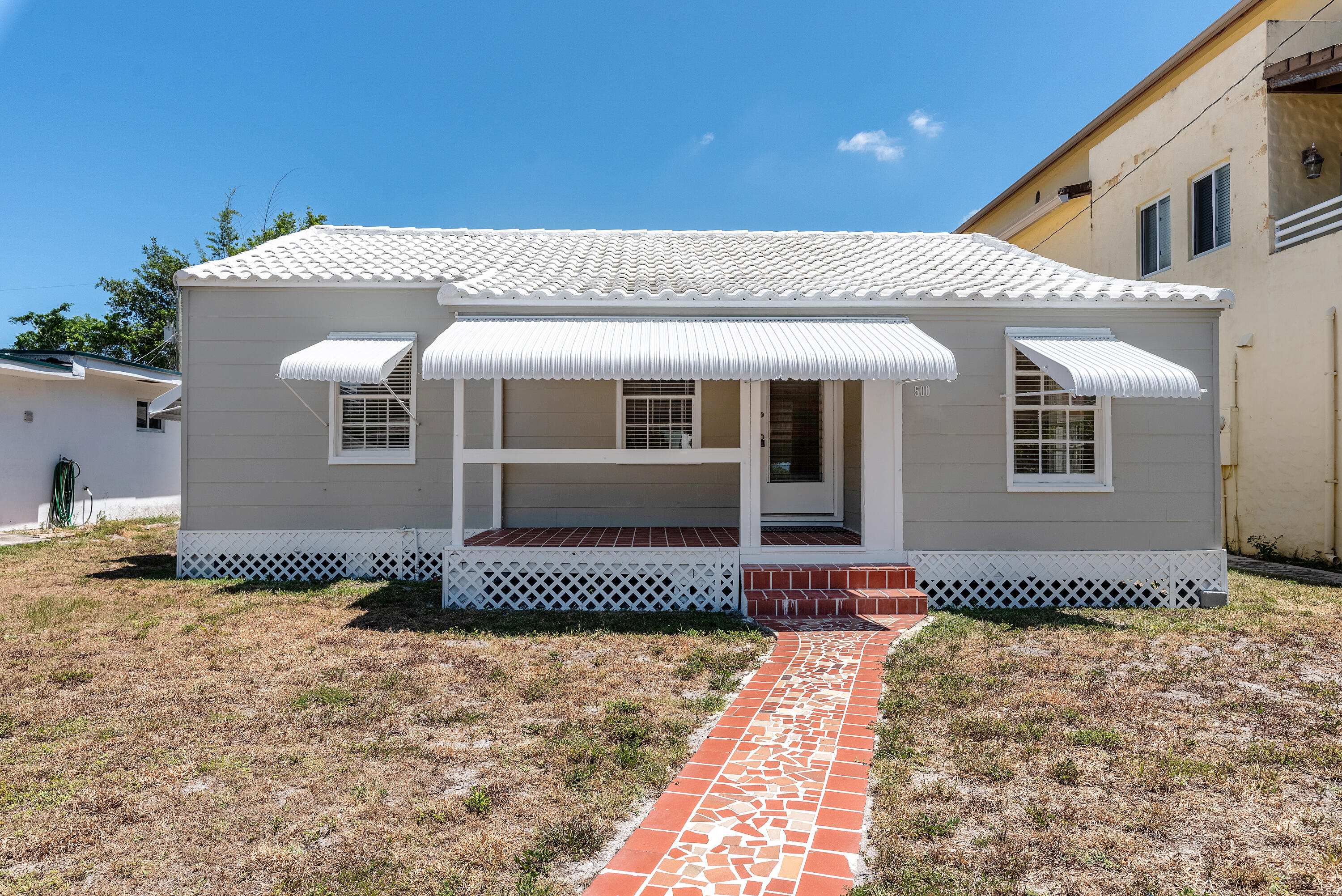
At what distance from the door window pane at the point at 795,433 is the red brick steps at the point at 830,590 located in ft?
7.86

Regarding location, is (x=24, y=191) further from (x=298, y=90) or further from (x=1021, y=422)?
(x=1021, y=422)

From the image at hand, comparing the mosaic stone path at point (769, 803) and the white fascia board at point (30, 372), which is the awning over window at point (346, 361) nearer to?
the mosaic stone path at point (769, 803)

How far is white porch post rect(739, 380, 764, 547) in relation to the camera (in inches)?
337

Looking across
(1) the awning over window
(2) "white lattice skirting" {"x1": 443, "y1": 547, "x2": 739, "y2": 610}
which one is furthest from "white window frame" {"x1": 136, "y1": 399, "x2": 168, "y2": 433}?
(2) "white lattice skirting" {"x1": 443, "y1": 547, "x2": 739, "y2": 610}

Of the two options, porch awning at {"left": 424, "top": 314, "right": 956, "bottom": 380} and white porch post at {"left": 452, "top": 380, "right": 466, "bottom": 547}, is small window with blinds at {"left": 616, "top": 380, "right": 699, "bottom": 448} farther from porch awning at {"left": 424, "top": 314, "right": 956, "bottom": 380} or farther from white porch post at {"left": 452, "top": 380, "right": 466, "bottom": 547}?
white porch post at {"left": 452, "top": 380, "right": 466, "bottom": 547}

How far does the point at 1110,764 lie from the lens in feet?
14.1

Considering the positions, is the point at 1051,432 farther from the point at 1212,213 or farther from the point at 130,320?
the point at 130,320

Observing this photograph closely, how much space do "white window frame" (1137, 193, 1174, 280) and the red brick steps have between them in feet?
36.4

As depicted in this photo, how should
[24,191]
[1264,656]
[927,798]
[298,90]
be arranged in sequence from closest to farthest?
[927,798] < [1264,656] < [298,90] < [24,191]

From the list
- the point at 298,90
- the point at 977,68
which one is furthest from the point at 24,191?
the point at 977,68

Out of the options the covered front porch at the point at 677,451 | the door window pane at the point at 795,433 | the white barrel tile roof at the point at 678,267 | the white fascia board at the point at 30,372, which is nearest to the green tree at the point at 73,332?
the white fascia board at the point at 30,372

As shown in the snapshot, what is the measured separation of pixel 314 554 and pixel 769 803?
8.55 metres

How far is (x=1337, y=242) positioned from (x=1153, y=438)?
18.6ft

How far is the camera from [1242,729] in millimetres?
Result: 4910
